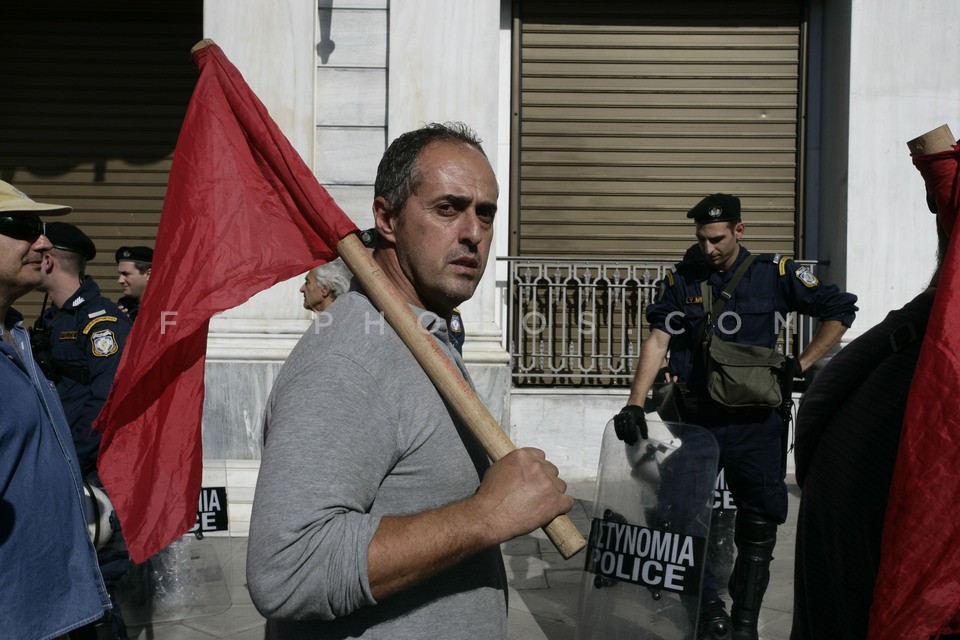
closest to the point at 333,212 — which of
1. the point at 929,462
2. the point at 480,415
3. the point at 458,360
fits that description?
the point at 458,360

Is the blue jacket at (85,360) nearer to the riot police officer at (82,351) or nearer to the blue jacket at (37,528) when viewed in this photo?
the riot police officer at (82,351)

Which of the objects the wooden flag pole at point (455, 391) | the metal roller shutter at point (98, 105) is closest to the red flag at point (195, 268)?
the wooden flag pole at point (455, 391)

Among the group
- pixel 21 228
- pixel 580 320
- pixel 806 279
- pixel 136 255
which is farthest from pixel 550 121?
pixel 21 228

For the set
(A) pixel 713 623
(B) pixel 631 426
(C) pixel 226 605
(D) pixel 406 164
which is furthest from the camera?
(C) pixel 226 605

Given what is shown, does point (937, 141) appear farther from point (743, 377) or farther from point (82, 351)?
point (82, 351)

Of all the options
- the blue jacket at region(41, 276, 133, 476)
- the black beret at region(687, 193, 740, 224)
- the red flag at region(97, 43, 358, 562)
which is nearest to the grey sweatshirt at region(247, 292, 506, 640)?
the red flag at region(97, 43, 358, 562)

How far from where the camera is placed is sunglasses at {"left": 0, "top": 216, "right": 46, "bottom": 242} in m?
3.09

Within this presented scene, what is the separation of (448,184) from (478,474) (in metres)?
0.58

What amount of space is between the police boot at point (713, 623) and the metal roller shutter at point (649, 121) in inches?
192

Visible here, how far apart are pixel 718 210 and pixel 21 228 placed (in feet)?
10.9

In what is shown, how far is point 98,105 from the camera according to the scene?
9.22 metres

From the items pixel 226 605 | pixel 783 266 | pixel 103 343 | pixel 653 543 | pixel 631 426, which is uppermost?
pixel 783 266

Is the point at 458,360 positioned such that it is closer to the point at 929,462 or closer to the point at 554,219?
the point at 929,462

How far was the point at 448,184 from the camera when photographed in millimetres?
1783
